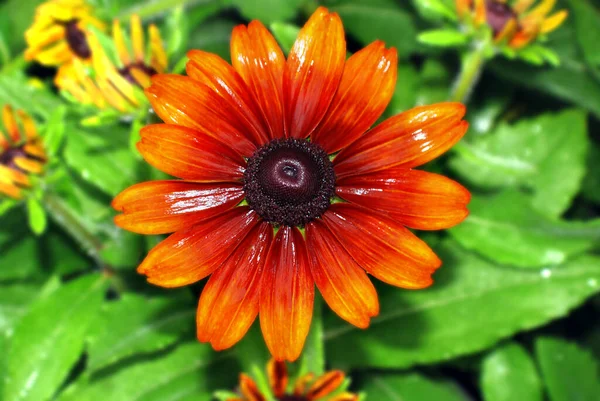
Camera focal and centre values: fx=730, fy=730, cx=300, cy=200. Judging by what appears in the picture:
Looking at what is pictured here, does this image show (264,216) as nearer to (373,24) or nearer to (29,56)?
(29,56)

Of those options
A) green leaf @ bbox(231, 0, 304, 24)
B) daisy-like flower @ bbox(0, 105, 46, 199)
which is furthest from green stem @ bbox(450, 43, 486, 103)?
daisy-like flower @ bbox(0, 105, 46, 199)

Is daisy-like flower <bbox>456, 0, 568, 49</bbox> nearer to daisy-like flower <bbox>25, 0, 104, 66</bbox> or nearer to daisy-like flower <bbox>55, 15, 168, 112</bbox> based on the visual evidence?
daisy-like flower <bbox>55, 15, 168, 112</bbox>

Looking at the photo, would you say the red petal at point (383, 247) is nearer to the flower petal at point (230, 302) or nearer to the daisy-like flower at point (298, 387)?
the flower petal at point (230, 302)

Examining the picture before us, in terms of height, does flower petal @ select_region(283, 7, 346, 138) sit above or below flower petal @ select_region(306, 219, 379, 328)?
above

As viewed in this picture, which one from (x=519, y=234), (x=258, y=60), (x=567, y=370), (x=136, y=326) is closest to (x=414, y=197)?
(x=258, y=60)

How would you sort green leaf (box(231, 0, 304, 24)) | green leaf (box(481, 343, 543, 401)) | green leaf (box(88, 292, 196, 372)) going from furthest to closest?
green leaf (box(231, 0, 304, 24)), green leaf (box(481, 343, 543, 401)), green leaf (box(88, 292, 196, 372))

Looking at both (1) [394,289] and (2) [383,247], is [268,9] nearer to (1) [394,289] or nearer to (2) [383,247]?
(1) [394,289]
